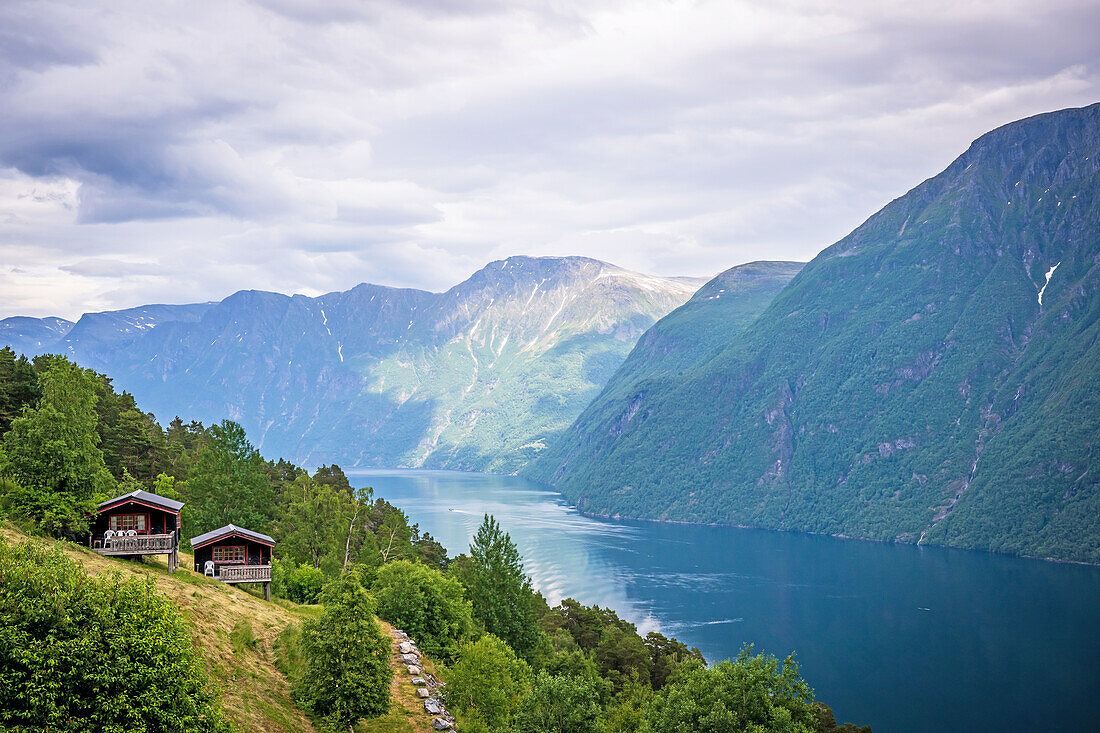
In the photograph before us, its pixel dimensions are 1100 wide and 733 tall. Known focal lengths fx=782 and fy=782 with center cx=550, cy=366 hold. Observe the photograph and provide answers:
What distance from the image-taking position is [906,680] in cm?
10438

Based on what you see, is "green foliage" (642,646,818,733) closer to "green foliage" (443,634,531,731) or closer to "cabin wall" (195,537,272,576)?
"green foliage" (443,634,531,731)

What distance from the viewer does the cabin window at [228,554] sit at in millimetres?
53906

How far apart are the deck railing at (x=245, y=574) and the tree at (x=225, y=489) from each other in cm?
1995

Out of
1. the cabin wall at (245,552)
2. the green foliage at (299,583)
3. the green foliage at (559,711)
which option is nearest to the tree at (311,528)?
the green foliage at (299,583)

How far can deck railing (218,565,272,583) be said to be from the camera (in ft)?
171

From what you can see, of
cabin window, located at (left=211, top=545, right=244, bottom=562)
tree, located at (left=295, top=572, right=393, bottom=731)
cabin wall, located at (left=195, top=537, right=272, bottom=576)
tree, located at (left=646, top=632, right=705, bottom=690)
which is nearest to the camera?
tree, located at (left=295, top=572, right=393, bottom=731)

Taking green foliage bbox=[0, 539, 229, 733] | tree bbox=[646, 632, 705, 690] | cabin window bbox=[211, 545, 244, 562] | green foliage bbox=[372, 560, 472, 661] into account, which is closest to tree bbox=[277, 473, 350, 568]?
green foliage bbox=[372, 560, 472, 661]

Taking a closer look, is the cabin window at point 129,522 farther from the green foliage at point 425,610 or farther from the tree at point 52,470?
the green foliage at point 425,610

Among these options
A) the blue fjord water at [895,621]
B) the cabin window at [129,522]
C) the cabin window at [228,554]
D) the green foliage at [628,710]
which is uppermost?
the cabin window at [129,522]

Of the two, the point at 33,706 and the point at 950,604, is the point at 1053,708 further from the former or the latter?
the point at 33,706

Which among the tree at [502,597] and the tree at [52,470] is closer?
the tree at [52,470]

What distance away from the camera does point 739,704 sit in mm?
41188

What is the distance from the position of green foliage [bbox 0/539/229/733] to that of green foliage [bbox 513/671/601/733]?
1829cm

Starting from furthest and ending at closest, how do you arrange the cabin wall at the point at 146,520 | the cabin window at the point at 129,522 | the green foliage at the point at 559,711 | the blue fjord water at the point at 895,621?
the blue fjord water at the point at 895,621 → the cabin window at the point at 129,522 → the cabin wall at the point at 146,520 → the green foliage at the point at 559,711
